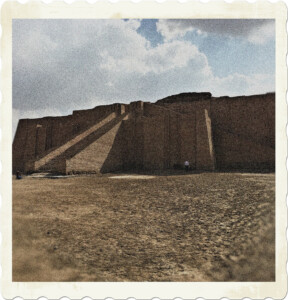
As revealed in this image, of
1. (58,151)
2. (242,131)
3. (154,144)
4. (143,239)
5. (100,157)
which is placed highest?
(242,131)

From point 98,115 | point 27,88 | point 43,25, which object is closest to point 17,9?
point 43,25

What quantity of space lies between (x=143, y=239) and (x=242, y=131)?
1263cm

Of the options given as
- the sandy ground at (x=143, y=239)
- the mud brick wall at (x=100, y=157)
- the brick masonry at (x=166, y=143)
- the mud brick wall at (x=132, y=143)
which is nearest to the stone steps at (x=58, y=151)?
the brick masonry at (x=166, y=143)

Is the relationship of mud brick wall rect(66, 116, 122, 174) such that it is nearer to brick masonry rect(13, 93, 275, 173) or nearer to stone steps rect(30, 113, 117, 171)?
brick masonry rect(13, 93, 275, 173)

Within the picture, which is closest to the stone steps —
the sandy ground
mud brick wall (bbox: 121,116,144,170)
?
mud brick wall (bbox: 121,116,144,170)

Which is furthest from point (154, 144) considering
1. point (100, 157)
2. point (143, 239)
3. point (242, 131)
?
point (143, 239)

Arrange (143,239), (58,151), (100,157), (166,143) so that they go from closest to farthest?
1. (143,239)
2. (100,157)
3. (58,151)
4. (166,143)

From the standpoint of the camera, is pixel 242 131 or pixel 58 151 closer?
pixel 58 151

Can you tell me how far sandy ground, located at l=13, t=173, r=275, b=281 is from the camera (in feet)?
9.68

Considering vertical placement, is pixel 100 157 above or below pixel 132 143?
below

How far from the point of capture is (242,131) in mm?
14852

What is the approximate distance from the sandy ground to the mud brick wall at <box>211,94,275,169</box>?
21.3 ft

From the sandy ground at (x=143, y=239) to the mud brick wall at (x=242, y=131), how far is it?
650cm

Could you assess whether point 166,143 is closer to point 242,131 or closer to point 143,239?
point 242,131
